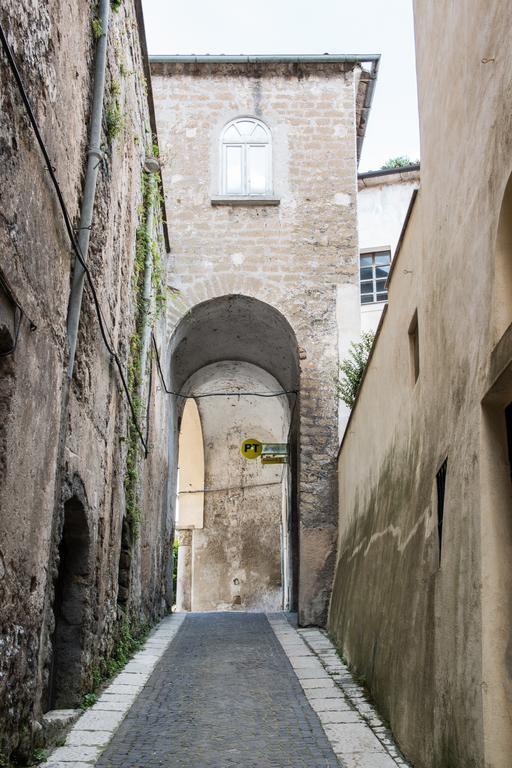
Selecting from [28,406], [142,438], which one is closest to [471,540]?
[28,406]

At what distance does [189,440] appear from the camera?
79.0ft

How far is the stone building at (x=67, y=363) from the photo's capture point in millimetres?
3973

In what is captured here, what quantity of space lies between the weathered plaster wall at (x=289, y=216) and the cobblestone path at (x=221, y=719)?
4.27m

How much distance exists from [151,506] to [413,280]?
6.13 m

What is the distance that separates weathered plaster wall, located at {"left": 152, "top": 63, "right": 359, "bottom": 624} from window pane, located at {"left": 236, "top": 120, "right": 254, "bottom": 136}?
0.51 feet

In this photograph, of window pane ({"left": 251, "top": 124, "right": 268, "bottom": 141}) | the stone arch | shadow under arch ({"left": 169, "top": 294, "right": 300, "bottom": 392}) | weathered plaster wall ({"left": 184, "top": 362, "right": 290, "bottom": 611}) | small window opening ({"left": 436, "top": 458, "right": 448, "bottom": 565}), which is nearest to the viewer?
the stone arch

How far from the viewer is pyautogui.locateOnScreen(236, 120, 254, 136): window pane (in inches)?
538

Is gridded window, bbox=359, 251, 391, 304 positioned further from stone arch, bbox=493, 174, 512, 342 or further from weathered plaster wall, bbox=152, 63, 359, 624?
stone arch, bbox=493, 174, 512, 342

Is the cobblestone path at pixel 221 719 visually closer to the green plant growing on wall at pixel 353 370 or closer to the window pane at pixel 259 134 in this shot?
the green plant growing on wall at pixel 353 370

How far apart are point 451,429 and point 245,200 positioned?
9.43 m

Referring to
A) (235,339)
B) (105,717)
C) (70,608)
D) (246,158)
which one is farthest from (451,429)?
(235,339)

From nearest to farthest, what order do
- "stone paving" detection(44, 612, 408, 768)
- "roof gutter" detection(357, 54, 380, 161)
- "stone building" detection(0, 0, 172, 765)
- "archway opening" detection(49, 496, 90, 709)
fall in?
"stone building" detection(0, 0, 172, 765), "stone paving" detection(44, 612, 408, 768), "archway opening" detection(49, 496, 90, 709), "roof gutter" detection(357, 54, 380, 161)

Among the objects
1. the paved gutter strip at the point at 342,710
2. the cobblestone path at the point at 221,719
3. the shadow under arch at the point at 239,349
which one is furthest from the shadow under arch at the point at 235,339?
the cobblestone path at the point at 221,719

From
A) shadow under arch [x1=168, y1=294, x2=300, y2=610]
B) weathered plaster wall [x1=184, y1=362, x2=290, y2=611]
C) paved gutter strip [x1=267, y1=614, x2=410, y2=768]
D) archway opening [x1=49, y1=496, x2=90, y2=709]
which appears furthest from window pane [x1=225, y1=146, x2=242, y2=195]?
archway opening [x1=49, y1=496, x2=90, y2=709]
